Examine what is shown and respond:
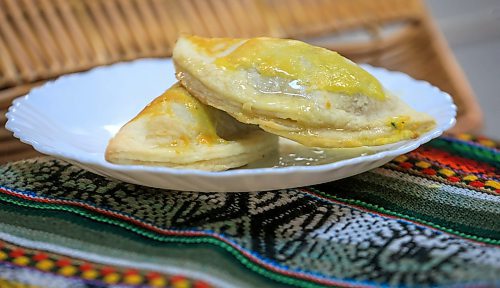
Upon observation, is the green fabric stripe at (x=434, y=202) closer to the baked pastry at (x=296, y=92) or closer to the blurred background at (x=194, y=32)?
the baked pastry at (x=296, y=92)

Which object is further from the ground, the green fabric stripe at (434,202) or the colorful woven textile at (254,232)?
the colorful woven textile at (254,232)

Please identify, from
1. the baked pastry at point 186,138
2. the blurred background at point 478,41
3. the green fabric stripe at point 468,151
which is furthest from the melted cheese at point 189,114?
the blurred background at point 478,41

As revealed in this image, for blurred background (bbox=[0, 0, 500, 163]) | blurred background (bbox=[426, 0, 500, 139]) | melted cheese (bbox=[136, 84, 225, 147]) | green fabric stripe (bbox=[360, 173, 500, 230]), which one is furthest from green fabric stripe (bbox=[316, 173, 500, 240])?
blurred background (bbox=[426, 0, 500, 139])

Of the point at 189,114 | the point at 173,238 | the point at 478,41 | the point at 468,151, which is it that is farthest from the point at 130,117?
the point at 478,41

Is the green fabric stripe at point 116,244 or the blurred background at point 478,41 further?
the blurred background at point 478,41

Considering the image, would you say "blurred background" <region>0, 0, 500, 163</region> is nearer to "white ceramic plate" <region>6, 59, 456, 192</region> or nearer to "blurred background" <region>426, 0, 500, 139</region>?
"white ceramic plate" <region>6, 59, 456, 192</region>

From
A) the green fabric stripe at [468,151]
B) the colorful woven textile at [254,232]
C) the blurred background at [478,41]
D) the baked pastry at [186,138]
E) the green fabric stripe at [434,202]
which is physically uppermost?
the baked pastry at [186,138]

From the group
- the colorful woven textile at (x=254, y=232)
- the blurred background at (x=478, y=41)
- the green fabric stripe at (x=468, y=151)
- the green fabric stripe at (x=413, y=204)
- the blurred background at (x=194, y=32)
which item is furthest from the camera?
the blurred background at (x=478, y=41)
